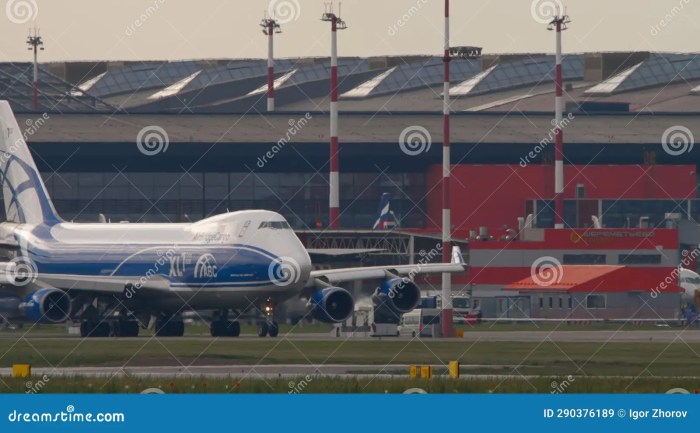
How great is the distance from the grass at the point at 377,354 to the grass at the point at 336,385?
4915 millimetres

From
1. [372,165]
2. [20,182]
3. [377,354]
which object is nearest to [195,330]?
[20,182]

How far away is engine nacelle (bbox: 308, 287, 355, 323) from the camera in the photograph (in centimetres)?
6488

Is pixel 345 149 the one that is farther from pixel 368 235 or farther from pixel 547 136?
pixel 368 235

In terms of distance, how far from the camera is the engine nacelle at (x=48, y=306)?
6206 cm

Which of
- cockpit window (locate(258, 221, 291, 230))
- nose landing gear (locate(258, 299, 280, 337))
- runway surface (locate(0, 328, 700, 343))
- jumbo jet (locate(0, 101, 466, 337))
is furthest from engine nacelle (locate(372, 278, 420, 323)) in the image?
cockpit window (locate(258, 221, 291, 230))

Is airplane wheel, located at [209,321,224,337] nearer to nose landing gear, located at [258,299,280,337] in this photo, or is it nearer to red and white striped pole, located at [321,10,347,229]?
nose landing gear, located at [258,299,280,337]

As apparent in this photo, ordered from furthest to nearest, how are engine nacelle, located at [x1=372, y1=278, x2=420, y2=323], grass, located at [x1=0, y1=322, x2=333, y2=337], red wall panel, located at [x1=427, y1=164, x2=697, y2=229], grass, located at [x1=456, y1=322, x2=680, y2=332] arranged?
red wall panel, located at [x1=427, y1=164, x2=697, y2=229], grass, located at [x1=456, y1=322, x2=680, y2=332], grass, located at [x1=0, y1=322, x2=333, y2=337], engine nacelle, located at [x1=372, y1=278, x2=420, y2=323]

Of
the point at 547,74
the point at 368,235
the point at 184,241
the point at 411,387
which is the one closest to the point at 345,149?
the point at 368,235

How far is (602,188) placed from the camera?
124312mm

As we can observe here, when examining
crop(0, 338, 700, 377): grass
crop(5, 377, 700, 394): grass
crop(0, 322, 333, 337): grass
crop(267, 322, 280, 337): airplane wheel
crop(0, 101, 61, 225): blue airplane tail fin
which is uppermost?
crop(0, 101, 61, 225): blue airplane tail fin

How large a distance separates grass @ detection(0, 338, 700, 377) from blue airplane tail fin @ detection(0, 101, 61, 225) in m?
13.8

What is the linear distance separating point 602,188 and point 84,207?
43.4 metres

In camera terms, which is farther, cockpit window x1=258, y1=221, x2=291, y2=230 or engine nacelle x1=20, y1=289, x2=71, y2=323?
cockpit window x1=258, y1=221, x2=291, y2=230

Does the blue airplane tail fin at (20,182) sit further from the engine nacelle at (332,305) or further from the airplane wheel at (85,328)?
the engine nacelle at (332,305)
